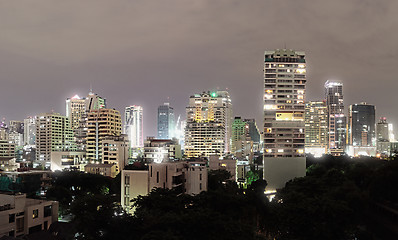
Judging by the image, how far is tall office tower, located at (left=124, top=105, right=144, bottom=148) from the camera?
4692 inches

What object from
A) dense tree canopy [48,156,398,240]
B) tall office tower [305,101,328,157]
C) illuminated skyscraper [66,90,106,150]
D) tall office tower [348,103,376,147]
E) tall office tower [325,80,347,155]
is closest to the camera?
dense tree canopy [48,156,398,240]

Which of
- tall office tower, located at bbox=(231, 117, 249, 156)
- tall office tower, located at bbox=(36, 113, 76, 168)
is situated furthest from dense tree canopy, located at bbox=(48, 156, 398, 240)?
tall office tower, located at bbox=(231, 117, 249, 156)

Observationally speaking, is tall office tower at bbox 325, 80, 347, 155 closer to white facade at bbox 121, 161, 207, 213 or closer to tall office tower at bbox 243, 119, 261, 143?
tall office tower at bbox 243, 119, 261, 143

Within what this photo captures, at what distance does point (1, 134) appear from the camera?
9006 cm

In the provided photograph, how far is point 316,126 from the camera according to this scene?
100875 millimetres

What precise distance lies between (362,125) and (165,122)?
7317 cm

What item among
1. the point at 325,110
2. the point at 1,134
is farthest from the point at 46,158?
the point at 325,110

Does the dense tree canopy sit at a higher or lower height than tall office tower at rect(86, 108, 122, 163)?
lower

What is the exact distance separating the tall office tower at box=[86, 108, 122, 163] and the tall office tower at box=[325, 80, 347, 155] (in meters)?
63.9

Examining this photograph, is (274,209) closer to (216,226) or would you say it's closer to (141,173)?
(216,226)

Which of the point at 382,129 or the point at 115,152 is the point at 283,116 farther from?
the point at 382,129

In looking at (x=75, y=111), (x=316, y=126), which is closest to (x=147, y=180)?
(x=75, y=111)

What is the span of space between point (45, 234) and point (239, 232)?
12915mm

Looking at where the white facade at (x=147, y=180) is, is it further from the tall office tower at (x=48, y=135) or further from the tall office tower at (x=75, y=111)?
the tall office tower at (x=75, y=111)
